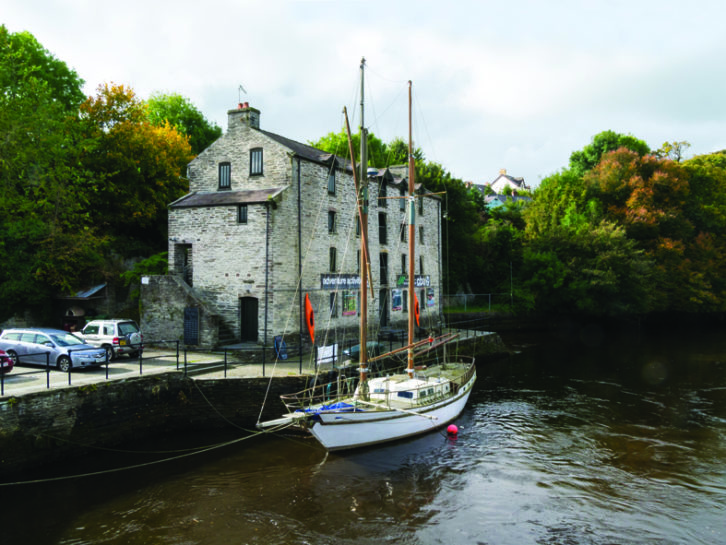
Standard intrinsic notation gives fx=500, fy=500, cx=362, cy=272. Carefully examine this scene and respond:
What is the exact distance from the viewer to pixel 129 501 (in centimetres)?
1259

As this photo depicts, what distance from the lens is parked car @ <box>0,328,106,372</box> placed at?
1795 centimetres

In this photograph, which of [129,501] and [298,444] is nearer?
[129,501]

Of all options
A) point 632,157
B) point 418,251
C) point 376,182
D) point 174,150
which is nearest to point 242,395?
point 376,182

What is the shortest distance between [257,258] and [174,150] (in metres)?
17.5

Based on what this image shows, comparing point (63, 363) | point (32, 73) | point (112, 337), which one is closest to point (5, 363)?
point (63, 363)

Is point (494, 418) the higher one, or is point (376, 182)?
point (376, 182)

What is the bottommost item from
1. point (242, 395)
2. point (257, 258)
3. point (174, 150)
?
point (242, 395)

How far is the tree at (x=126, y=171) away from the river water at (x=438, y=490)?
20585 millimetres

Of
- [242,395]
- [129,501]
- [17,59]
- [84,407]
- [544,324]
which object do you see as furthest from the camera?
[544,324]

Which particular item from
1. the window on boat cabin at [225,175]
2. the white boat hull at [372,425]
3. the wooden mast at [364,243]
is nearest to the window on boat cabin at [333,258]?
the window on boat cabin at [225,175]

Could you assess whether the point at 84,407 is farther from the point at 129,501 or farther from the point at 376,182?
the point at 376,182

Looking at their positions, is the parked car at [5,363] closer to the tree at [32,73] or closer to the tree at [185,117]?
the tree at [32,73]

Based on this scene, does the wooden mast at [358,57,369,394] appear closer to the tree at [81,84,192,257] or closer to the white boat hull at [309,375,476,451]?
the white boat hull at [309,375,476,451]

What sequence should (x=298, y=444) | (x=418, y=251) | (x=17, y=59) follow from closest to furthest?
(x=298, y=444) < (x=17, y=59) < (x=418, y=251)
